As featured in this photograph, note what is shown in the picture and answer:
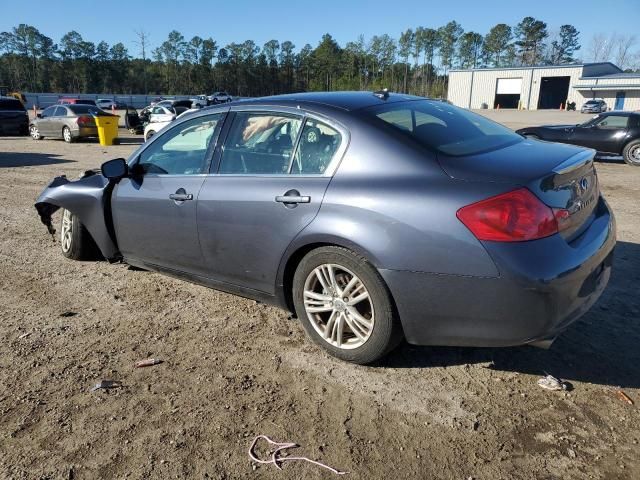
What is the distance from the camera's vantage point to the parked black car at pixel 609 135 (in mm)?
13695

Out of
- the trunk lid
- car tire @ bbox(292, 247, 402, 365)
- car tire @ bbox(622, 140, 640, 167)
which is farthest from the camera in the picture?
car tire @ bbox(622, 140, 640, 167)

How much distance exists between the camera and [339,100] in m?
3.45

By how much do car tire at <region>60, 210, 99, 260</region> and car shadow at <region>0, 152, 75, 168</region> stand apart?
957 cm

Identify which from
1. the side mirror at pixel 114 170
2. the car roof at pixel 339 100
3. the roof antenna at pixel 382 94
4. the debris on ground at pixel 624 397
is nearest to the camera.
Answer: the debris on ground at pixel 624 397

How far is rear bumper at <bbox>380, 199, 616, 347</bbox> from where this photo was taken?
2.49 meters

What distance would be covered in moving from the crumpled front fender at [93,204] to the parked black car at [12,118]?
861 inches

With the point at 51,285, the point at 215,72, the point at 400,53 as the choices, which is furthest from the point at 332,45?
the point at 51,285

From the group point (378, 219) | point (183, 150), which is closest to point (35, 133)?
point (183, 150)

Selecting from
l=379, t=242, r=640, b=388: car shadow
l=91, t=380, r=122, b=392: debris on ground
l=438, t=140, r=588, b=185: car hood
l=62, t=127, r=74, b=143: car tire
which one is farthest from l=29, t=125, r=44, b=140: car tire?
l=438, t=140, r=588, b=185: car hood

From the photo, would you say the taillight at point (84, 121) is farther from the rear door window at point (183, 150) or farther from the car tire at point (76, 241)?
the rear door window at point (183, 150)

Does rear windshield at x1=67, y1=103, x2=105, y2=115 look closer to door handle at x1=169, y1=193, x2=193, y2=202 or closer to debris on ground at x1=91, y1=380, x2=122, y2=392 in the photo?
door handle at x1=169, y1=193, x2=193, y2=202

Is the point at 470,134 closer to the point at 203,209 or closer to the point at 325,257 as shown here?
the point at 325,257

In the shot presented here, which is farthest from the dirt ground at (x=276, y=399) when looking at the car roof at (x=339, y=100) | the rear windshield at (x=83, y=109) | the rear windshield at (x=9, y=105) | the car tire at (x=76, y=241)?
the rear windshield at (x=9, y=105)

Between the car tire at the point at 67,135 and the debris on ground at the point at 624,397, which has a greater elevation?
the debris on ground at the point at 624,397
